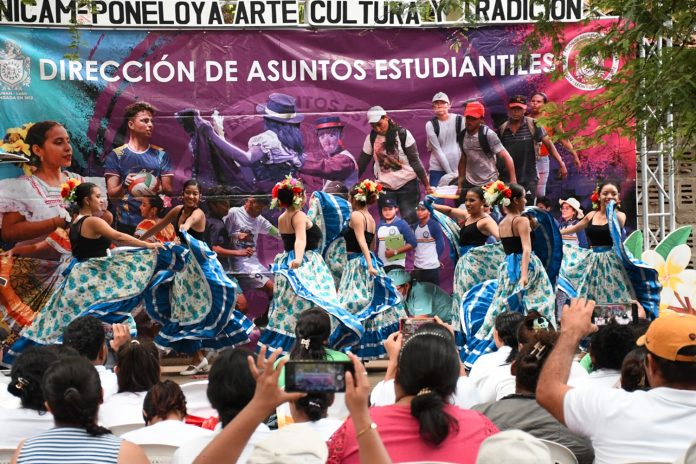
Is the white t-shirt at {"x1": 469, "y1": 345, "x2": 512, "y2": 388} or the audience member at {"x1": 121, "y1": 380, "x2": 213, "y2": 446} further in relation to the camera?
the white t-shirt at {"x1": 469, "y1": 345, "x2": 512, "y2": 388}

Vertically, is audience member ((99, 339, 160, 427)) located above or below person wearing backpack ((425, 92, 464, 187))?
below

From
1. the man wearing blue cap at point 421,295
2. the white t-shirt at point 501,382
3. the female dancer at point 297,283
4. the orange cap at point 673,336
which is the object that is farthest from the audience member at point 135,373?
the man wearing blue cap at point 421,295

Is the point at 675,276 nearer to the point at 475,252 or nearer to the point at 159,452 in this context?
the point at 475,252

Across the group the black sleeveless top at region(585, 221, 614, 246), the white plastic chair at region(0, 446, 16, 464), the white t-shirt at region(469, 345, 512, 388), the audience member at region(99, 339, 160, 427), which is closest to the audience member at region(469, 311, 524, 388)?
the white t-shirt at region(469, 345, 512, 388)

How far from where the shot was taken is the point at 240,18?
949 cm

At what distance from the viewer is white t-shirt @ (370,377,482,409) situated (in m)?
3.80

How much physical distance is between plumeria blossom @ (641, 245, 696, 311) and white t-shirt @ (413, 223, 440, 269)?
1942mm

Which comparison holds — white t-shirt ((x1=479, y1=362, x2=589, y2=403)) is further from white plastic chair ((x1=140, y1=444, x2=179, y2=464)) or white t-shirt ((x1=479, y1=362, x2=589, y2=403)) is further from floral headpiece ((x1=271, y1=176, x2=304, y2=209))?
floral headpiece ((x1=271, y1=176, x2=304, y2=209))

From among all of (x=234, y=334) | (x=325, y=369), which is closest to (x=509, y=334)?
(x=325, y=369)

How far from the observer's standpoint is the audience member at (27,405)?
3658 millimetres

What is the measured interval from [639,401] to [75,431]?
1.57m

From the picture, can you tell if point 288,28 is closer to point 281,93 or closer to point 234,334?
point 281,93

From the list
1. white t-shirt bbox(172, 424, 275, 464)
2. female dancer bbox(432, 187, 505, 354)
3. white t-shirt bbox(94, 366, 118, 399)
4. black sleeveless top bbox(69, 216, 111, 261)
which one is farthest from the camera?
female dancer bbox(432, 187, 505, 354)

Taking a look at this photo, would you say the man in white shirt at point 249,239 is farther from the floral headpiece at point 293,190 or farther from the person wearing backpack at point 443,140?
the person wearing backpack at point 443,140
